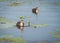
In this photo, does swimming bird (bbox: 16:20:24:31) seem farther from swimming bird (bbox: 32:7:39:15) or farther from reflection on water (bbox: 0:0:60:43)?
swimming bird (bbox: 32:7:39:15)

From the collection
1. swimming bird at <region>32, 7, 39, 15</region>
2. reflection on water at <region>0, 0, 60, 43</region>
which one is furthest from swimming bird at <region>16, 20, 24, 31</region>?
swimming bird at <region>32, 7, 39, 15</region>

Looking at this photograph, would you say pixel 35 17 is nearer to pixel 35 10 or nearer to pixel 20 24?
pixel 35 10

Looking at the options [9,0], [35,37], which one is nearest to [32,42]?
[35,37]

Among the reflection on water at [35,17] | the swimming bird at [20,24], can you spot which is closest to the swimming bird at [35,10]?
the reflection on water at [35,17]

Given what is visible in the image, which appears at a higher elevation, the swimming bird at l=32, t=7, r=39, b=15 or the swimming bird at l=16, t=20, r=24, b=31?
the swimming bird at l=32, t=7, r=39, b=15

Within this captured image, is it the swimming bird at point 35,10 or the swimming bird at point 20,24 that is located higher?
the swimming bird at point 35,10

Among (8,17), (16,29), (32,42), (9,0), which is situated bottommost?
(32,42)

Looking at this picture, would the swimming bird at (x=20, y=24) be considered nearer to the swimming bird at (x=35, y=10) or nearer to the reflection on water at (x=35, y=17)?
the reflection on water at (x=35, y=17)

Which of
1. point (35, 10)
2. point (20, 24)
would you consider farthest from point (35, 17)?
point (20, 24)

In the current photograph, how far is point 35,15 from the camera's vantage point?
220 cm

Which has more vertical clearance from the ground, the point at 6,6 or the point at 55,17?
the point at 6,6

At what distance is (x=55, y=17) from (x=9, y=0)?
58 cm

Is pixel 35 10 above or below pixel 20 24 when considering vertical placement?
above

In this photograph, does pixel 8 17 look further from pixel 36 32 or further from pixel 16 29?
pixel 36 32
